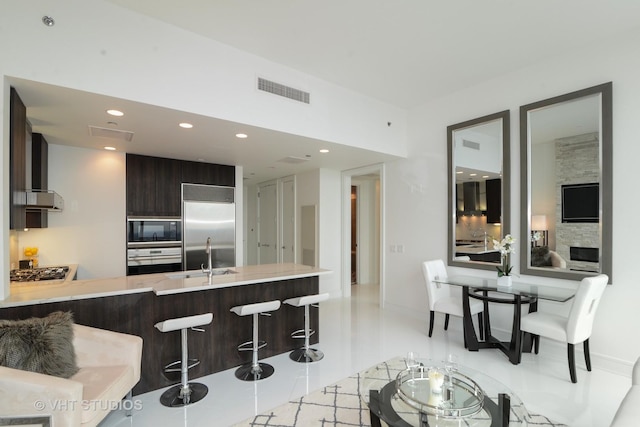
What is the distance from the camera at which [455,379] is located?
2059 mm

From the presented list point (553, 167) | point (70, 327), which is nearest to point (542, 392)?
point (553, 167)

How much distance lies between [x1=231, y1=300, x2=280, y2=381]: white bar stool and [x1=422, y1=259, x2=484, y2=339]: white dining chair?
2050mm

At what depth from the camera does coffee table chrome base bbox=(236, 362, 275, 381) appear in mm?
2938

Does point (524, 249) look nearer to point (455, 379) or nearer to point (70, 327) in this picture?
point (455, 379)

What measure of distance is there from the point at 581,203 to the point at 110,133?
521 cm

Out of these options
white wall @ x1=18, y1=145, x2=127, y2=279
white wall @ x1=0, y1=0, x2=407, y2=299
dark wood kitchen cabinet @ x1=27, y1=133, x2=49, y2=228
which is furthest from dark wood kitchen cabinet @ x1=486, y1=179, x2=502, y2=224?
dark wood kitchen cabinet @ x1=27, y1=133, x2=49, y2=228

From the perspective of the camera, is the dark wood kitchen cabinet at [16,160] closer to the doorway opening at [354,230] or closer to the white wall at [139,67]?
the white wall at [139,67]

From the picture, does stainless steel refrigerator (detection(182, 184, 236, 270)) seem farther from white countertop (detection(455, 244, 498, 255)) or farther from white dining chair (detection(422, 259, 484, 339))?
white countertop (detection(455, 244, 498, 255))

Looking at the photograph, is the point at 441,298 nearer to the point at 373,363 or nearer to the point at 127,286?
the point at 373,363

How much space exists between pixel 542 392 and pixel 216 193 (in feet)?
16.4

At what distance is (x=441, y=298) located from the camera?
4.09 meters

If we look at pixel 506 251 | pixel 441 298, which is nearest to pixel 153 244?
pixel 441 298

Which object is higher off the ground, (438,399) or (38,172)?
(38,172)

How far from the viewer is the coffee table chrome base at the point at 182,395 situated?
2537 millimetres
